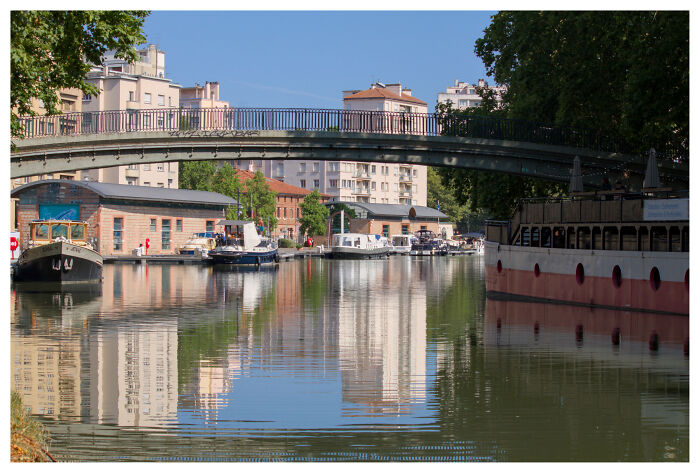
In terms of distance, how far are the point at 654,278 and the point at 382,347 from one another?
1125 centimetres

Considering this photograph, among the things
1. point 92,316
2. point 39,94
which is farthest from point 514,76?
point 39,94

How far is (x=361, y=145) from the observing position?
4631 cm

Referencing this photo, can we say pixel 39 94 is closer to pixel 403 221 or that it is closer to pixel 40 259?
pixel 40 259

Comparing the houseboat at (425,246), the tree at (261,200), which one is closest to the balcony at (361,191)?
the houseboat at (425,246)

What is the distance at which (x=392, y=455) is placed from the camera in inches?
497

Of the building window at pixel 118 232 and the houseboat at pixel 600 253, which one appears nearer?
the houseboat at pixel 600 253

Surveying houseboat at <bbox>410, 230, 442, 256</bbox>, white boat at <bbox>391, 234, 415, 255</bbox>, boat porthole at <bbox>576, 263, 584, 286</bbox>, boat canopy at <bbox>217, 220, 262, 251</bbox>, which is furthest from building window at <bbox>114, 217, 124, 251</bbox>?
boat porthole at <bbox>576, 263, 584, 286</bbox>

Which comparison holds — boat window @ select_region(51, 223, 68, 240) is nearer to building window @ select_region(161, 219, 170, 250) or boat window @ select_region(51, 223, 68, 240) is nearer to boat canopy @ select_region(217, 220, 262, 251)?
boat canopy @ select_region(217, 220, 262, 251)

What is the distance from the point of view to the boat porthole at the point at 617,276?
3231 cm

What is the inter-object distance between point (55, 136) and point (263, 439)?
30.6m

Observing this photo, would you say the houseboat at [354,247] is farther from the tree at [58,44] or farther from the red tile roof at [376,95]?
the tree at [58,44]

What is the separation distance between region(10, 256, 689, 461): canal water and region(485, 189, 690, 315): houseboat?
44.7 inches

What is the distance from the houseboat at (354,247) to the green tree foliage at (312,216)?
2338 centimetres

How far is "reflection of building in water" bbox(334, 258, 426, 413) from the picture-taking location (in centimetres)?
1691
